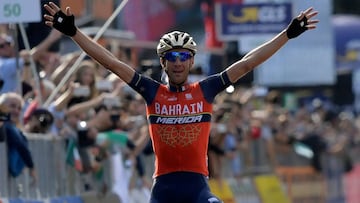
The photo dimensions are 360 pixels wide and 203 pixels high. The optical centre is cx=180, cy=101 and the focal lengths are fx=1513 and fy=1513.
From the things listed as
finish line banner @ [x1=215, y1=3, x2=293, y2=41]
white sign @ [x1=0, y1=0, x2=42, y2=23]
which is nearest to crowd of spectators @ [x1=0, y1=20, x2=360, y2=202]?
white sign @ [x1=0, y1=0, x2=42, y2=23]

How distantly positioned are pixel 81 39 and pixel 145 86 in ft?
2.32

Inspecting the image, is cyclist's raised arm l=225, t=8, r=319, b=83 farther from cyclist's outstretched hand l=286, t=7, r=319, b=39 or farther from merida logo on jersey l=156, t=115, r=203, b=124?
merida logo on jersey l=156, t=115, r=203, b=124

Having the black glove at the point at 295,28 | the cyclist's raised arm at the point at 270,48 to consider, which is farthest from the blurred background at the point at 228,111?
the black glove at the point at 295,28

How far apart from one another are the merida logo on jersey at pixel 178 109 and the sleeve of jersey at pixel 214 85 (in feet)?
0.36

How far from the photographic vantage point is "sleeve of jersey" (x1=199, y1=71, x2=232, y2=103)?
1346 cm

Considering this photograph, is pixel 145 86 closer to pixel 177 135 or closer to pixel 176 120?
pixel 176 120

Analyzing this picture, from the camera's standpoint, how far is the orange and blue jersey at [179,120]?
13.4 m

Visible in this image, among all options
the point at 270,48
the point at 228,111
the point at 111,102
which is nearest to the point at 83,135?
the point at 111,102

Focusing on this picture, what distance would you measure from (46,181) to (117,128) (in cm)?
200

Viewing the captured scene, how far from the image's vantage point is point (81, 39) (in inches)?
523

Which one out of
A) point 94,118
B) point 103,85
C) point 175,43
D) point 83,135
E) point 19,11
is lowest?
point 83,135

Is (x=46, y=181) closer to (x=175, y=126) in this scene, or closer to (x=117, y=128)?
(x=117, y=128)

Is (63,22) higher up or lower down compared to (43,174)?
higher up

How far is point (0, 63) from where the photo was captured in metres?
17.5
